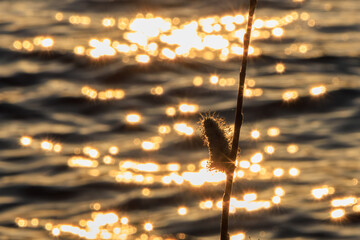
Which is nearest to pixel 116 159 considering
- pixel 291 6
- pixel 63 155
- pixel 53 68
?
pixel 63 155

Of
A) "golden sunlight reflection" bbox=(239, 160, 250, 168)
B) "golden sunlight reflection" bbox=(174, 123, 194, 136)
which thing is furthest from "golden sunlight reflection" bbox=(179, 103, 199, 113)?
"golden sunlight reflection" bbox=(239, 160, 250, 168)

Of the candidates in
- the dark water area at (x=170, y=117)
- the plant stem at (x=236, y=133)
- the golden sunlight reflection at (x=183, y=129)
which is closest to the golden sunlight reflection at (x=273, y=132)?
the dark water area at (x=170, y=117)

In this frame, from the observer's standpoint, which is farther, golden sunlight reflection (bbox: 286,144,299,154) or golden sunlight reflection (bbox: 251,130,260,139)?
golden sunlight reflection (bbox: 251,130,260,139)

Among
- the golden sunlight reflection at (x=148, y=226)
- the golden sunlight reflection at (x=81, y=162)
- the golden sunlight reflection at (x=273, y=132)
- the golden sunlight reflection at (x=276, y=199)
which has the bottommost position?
the golden sunlight reflection at (x=148, y=226)

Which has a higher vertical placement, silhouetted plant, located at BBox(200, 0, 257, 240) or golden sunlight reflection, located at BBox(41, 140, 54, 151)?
golden sunlight reflection, located at BBox(41, 140, 54, 151)

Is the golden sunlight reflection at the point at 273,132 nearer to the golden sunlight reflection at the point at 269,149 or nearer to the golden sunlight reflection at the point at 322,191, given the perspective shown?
the golden sunlight reflection at the point at 269,149

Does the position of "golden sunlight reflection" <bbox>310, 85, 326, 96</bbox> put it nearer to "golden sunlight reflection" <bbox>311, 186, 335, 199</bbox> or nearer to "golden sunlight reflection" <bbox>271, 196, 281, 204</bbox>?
"golden sunlight reflection" <bbox>311, 186, 335, 199</bbox>
